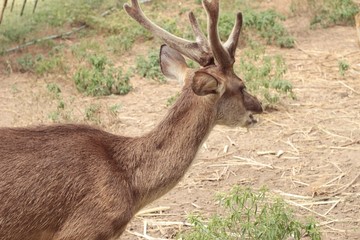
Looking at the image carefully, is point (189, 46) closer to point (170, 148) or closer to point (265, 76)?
point (170, 148)

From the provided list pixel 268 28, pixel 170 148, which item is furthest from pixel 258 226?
pixel 268 28

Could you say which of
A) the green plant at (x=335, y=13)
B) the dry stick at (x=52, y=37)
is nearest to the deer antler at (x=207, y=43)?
the dry stick at (x=52, y=37)

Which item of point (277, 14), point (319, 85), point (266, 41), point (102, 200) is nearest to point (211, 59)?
point (102, 200)

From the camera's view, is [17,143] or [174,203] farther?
[174,203]

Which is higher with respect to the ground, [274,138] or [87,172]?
[87,172]

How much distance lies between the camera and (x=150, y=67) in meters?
11.5

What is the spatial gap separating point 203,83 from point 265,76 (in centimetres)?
467

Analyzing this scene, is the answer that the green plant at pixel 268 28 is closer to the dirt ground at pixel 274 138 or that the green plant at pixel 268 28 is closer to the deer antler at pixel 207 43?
the dirt ground at pixel 274 138

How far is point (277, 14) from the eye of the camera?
1372 cm

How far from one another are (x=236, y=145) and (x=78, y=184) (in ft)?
12.0

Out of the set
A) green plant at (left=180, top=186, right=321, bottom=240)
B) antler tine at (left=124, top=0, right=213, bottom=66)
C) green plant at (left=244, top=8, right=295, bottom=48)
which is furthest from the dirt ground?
antler tine at (left=124, top=0, right=213, bottom=66)

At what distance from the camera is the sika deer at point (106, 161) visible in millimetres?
5516

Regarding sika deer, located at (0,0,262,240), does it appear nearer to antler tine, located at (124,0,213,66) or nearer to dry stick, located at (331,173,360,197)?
antler tine, located at (124,0,213,66)

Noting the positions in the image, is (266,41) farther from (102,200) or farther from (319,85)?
(102,200)
